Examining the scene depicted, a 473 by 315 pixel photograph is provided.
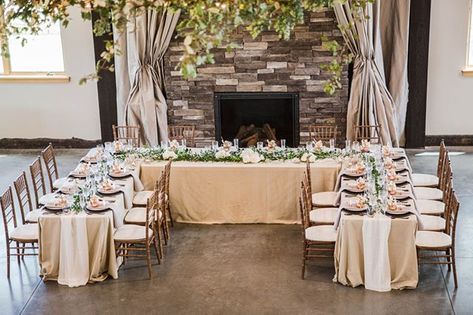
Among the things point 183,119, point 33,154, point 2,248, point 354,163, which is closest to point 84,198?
point 2,248

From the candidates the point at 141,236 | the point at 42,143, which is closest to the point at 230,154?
the point at 141,236

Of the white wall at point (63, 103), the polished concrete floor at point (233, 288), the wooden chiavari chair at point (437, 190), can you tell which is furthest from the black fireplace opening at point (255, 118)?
the polished concrete floor at point (233, 288)

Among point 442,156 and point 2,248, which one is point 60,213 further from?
point 442,156

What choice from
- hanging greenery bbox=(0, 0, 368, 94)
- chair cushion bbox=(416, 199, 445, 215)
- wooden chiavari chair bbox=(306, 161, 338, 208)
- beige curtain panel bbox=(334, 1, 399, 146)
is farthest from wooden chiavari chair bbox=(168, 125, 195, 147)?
hanging greenery bbox=(0, 0, 368, 94)

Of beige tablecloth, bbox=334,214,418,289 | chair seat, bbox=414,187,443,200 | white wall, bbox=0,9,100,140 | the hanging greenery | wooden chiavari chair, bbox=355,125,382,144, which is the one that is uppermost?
the hanging greenery

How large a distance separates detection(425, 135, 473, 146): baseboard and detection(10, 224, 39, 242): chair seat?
655cm

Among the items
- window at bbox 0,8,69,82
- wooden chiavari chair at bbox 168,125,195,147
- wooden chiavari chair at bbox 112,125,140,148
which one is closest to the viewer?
wooden chiavari chair at bbox 168,125,195,147

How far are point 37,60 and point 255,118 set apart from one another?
12.1 feet

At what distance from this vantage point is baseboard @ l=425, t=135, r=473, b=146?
1167cm

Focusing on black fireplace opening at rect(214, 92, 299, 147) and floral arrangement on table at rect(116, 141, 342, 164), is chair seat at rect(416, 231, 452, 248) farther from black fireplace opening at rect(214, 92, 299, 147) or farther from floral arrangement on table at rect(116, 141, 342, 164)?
black fireplace opening at rect(214, 92, 299, 147)

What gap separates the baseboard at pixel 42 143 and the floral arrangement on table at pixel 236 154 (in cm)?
308

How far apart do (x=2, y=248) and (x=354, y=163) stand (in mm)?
4024

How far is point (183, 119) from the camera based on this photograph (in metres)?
11.3

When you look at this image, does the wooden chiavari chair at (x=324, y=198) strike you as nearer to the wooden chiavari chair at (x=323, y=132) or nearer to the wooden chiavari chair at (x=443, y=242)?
the wooden chiavari chair at (x=443, y=242)
